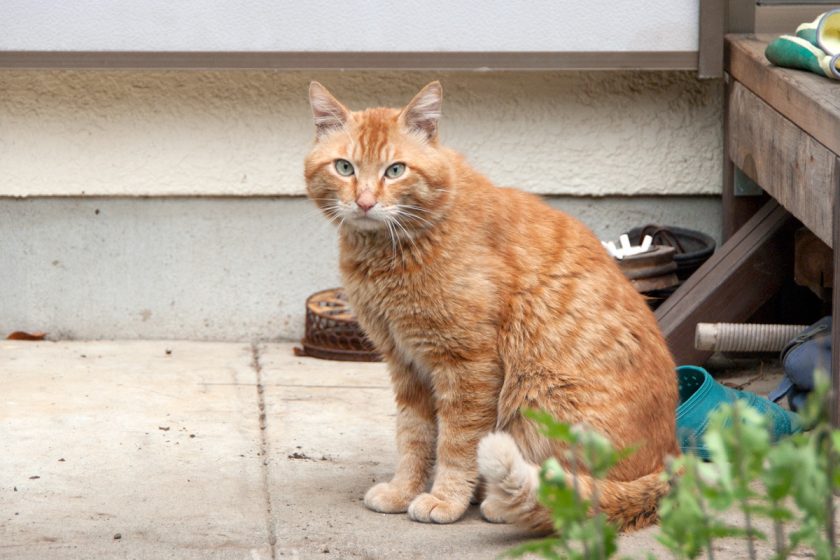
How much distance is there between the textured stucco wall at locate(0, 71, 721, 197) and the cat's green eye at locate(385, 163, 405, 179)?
1821mm

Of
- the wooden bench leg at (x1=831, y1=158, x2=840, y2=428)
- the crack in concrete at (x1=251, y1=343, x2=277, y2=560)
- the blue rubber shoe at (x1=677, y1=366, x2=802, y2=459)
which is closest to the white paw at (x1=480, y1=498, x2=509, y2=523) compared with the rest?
the crack in concrete at (x1=251, y1=343, x2=277, y2=560)

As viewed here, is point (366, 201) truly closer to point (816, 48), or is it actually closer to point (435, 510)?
point (435, 510)

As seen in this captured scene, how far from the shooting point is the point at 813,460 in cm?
143

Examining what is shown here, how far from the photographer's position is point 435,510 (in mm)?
3131

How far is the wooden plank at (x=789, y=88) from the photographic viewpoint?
3439 millimetres

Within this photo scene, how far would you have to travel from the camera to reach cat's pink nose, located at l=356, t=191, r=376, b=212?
3033mm

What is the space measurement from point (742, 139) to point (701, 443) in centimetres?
141

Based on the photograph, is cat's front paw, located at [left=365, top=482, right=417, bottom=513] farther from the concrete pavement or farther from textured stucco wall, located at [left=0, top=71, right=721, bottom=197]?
textured stucco wall, located at [left=0, top=71, right=721, bottom=197]

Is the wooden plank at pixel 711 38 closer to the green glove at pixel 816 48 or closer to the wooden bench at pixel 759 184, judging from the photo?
the wooden bench at pixel 759 184

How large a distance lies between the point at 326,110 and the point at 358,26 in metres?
1.49

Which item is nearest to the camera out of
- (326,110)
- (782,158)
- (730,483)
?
(730,483)

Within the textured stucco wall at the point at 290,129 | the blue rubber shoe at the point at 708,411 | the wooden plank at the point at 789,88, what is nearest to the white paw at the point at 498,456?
the blue rubber shoe at the point at 708,411

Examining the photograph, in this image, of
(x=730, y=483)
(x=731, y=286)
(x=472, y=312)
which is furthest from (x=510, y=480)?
(x=731, y=286)

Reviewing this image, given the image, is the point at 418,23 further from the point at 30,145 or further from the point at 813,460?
the point at 813,460
